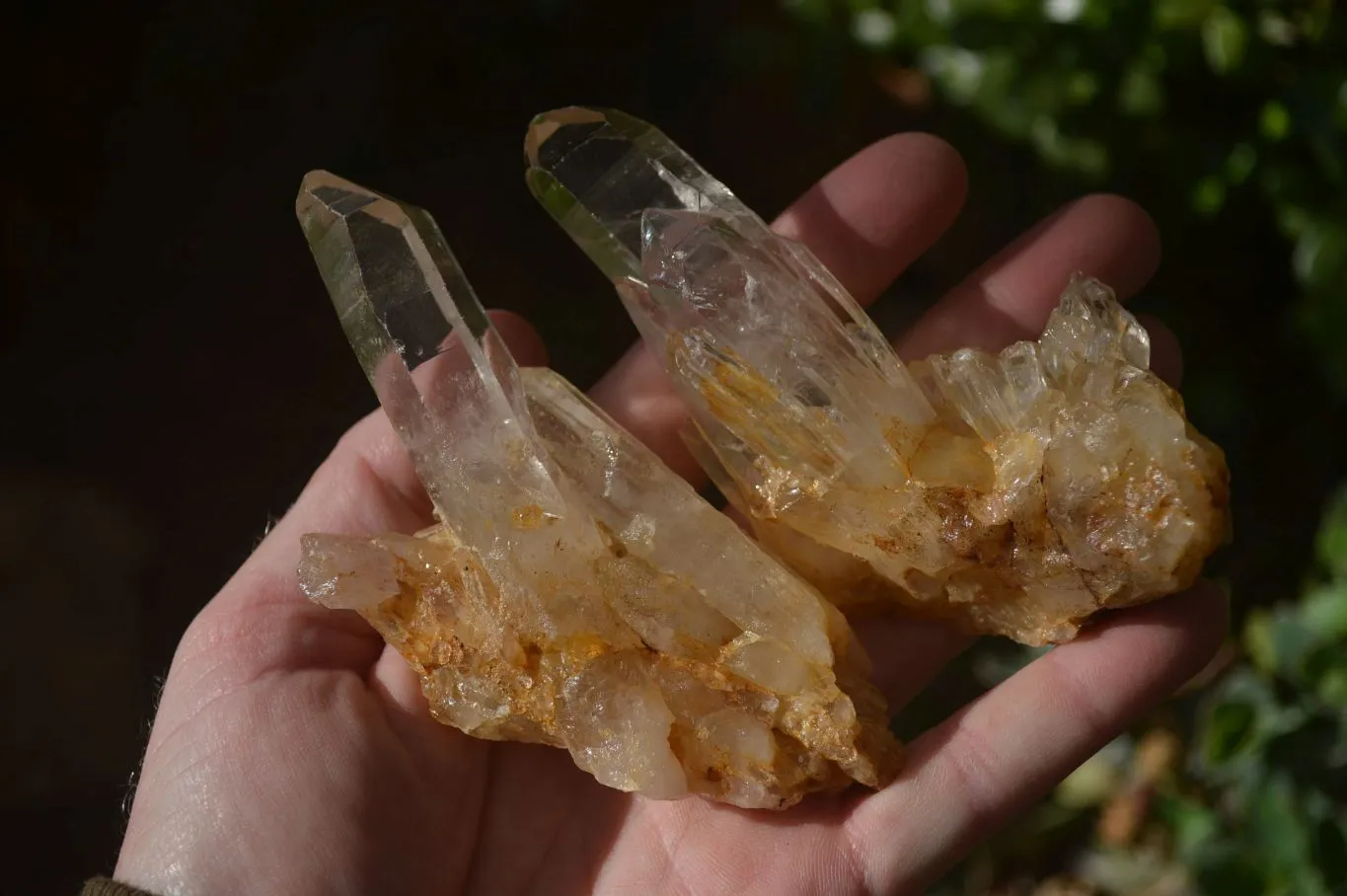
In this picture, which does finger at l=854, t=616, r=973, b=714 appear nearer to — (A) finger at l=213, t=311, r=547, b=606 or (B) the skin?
(B) the skin

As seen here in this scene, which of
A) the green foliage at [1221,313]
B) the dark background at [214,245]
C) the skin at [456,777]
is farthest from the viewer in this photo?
the dark background at [214,245]

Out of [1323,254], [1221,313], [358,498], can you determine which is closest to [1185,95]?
[1323,254]

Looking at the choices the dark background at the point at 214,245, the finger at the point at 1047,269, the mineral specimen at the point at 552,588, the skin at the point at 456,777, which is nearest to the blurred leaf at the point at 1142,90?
the finger at the point at 1047,269

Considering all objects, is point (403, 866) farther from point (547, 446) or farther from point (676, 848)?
point (547, 446)

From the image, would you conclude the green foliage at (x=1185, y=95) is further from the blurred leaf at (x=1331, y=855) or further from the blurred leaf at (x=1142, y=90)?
the blurred leaf at (x=1331, y=855)

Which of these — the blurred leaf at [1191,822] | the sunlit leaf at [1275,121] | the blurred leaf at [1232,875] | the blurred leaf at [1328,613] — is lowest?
the blurred leaf at [1191,822]

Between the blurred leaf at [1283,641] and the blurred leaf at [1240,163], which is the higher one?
the blurred leaf at [1240,163]

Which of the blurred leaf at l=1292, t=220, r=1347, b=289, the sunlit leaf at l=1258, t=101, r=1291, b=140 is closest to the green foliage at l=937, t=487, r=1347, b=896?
the blurred leaf at l=1292, t=220, r=1347, b=289
